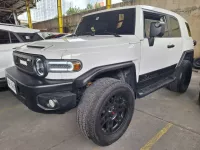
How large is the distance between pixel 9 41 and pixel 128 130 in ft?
10.7

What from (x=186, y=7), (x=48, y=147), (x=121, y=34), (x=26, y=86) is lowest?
(x=48, y=147)

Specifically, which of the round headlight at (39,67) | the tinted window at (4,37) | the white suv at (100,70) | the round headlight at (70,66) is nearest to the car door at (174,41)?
the white suv at (100,70)

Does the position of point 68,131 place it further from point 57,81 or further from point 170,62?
point 170,62

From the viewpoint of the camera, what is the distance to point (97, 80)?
6.10ft

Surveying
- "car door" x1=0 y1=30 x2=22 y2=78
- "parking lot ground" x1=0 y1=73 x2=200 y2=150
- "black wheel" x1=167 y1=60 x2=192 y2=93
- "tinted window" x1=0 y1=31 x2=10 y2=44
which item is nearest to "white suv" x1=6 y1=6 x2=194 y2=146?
"parking lot ground" x1=0 y1=73 x2=200 y2=150

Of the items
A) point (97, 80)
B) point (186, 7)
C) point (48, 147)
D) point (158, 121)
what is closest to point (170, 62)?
point (158, 121)

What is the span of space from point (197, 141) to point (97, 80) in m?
1.49

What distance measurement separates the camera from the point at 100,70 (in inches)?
68.6

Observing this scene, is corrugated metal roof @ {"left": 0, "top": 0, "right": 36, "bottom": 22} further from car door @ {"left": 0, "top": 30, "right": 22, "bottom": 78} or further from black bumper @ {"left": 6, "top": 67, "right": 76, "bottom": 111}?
black bumper @ {"left": 6, "top": 67, "right": 76, "bottom": 111}

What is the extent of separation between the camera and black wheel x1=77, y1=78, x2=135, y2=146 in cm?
165

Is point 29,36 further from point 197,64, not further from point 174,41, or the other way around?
point 197,64

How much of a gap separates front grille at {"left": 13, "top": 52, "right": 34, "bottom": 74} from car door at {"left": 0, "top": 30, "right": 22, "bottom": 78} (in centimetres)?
137

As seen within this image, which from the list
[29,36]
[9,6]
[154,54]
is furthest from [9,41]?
[9,6]

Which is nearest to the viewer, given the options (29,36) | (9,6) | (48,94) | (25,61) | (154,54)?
(48,94)
